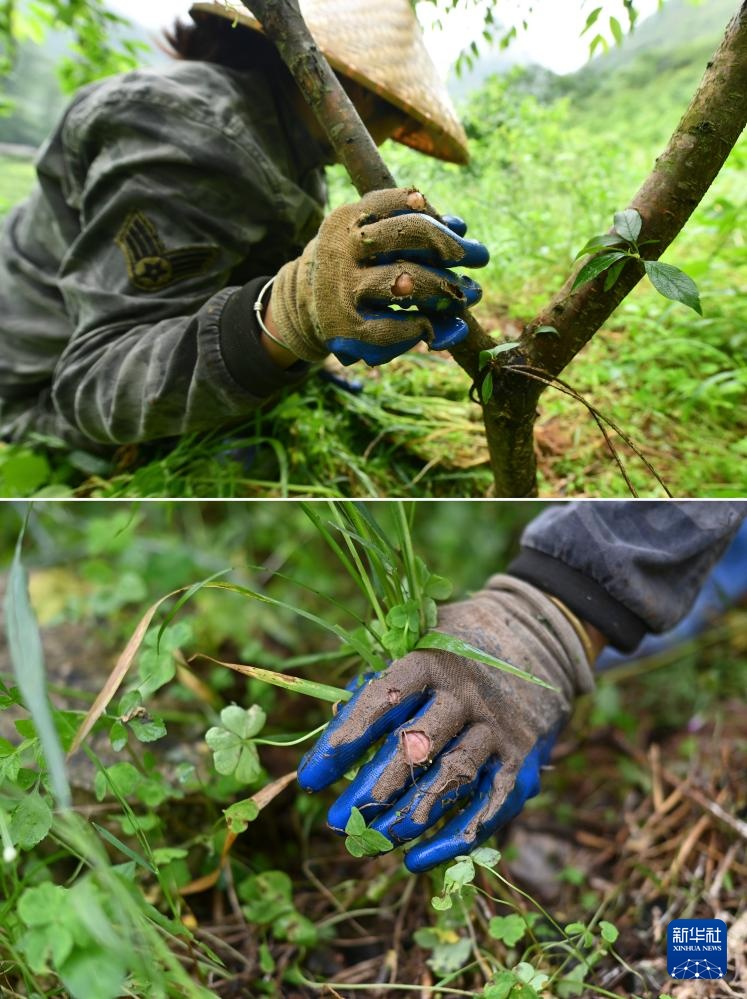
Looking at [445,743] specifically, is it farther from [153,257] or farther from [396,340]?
[153,257]

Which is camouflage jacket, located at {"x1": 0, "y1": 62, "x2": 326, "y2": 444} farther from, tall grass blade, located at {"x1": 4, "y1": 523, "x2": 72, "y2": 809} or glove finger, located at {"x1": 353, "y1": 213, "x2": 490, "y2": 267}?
tall grass blade, located at {"x1": 4, "y1": 523, "x2": 72, "y2": 809}

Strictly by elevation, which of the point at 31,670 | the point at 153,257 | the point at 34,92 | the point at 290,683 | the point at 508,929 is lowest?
the point at 508,929

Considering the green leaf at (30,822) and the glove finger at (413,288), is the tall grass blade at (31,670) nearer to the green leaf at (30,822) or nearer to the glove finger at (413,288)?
the green leaf at (30,822)

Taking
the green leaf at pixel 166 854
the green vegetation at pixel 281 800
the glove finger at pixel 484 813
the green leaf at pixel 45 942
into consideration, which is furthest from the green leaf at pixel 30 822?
the glove finger at pixel 484 813

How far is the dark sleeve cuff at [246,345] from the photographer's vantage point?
1.05 meters

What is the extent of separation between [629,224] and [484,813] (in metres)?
0.64

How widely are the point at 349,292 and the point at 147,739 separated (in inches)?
20.5

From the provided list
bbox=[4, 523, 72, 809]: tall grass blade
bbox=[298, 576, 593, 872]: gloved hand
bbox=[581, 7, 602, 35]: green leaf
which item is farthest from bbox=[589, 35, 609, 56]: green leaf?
bbox=[4, 523, 72, 809]: tall grass blade

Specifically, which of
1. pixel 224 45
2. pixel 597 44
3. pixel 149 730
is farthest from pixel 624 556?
pixel 224 45

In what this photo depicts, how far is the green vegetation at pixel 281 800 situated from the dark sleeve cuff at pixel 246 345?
23 centimetres

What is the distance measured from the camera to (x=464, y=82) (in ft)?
3.93

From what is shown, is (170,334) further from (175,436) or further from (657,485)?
(657,485)

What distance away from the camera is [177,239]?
113cm

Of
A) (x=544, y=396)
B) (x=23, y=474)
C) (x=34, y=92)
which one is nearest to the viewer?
(x=23, y=474)
